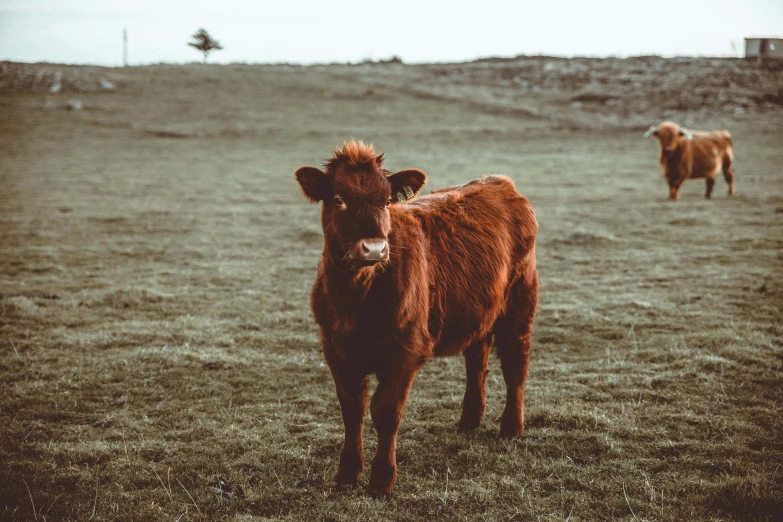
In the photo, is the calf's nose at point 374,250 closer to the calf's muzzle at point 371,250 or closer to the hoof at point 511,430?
the calf's muzzle at point 371,250

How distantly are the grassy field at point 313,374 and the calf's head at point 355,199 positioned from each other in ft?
5.36

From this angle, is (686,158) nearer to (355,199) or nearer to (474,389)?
(474,389)

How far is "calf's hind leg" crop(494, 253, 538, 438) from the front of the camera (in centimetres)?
498

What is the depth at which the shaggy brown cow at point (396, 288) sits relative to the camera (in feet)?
12.4

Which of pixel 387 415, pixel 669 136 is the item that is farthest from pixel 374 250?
pixel 669 136

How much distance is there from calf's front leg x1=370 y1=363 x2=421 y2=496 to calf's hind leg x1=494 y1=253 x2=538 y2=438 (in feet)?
4.09

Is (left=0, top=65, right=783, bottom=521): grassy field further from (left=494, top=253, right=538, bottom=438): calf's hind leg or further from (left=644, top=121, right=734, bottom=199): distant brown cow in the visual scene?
(left=644, top=121, right=734, bottom=199): distant brown cow

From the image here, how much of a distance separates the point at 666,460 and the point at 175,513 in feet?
11.1

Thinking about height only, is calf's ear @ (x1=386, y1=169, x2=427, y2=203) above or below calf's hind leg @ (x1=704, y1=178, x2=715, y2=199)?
below

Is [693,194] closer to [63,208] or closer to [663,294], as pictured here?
[663,294]

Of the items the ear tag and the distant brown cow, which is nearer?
the ear tag

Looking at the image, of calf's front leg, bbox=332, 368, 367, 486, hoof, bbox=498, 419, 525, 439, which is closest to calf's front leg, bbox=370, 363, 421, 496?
calf's front leg, bbox=332, 368, 367, 486

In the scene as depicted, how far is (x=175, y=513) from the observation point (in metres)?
3.81

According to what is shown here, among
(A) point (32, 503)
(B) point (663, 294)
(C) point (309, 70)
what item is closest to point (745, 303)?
(B) point (663, 294)
